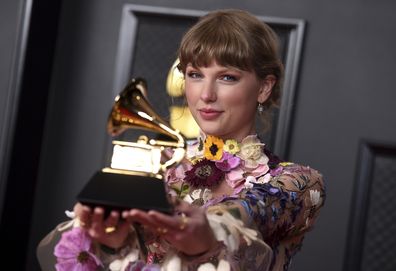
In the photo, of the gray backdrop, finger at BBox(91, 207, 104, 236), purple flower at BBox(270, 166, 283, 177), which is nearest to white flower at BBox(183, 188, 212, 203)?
purple flower at BBox(270, 166, 283, 177)

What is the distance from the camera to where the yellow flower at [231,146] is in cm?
145

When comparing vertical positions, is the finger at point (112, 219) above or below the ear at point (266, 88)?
below

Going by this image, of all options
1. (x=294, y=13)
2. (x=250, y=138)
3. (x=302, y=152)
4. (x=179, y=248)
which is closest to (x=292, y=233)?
(x=250, y=138)

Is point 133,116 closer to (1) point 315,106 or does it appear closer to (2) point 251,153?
(2) point 251,153

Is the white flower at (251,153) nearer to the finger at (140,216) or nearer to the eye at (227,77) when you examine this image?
the eye at (227,77)

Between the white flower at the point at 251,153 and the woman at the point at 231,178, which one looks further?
the white flower at the point at 251,153

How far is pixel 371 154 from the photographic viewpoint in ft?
6.69

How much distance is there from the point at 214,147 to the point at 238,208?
0.31 metres

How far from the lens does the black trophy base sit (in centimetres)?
101

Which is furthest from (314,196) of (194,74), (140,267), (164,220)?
(164,220)

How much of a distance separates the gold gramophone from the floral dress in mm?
87

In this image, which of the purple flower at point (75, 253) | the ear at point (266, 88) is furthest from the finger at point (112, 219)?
the ear at point (266, 88)

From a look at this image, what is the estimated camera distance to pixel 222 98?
139 cm

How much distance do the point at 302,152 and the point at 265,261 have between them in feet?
2.88
